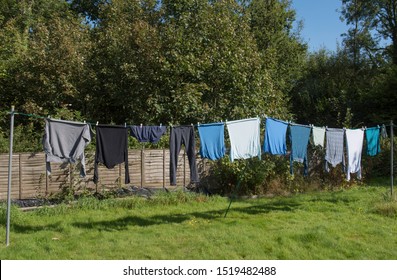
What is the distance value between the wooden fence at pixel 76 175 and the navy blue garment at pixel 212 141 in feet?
12.8

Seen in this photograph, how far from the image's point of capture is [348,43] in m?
30.1

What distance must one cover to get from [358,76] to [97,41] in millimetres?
18814

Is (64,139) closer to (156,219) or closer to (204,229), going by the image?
(156,219)

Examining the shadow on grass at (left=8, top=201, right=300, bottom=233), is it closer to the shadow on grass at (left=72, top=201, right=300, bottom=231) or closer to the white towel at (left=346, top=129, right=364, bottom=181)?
the shadow on grass at (left=72, top=201, right=300, bottom=231)

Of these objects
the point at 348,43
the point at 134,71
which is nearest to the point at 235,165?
the point at 134,71

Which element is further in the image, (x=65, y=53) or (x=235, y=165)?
(x=65, y=53)

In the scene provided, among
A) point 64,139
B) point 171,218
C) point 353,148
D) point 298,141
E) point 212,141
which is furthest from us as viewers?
point 353,148

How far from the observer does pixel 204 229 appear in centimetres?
825

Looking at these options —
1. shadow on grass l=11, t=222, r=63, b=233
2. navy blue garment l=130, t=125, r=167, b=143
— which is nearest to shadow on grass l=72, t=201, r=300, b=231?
shadow on grass l=11, t=222, r=63, b=233

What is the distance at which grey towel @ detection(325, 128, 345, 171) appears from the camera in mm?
10570

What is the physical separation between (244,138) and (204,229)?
218cm

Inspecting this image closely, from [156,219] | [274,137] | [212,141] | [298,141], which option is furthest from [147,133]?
[298,141]

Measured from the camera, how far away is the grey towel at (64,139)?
7582mm

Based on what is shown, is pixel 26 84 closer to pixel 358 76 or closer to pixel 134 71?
pixel 134 71
